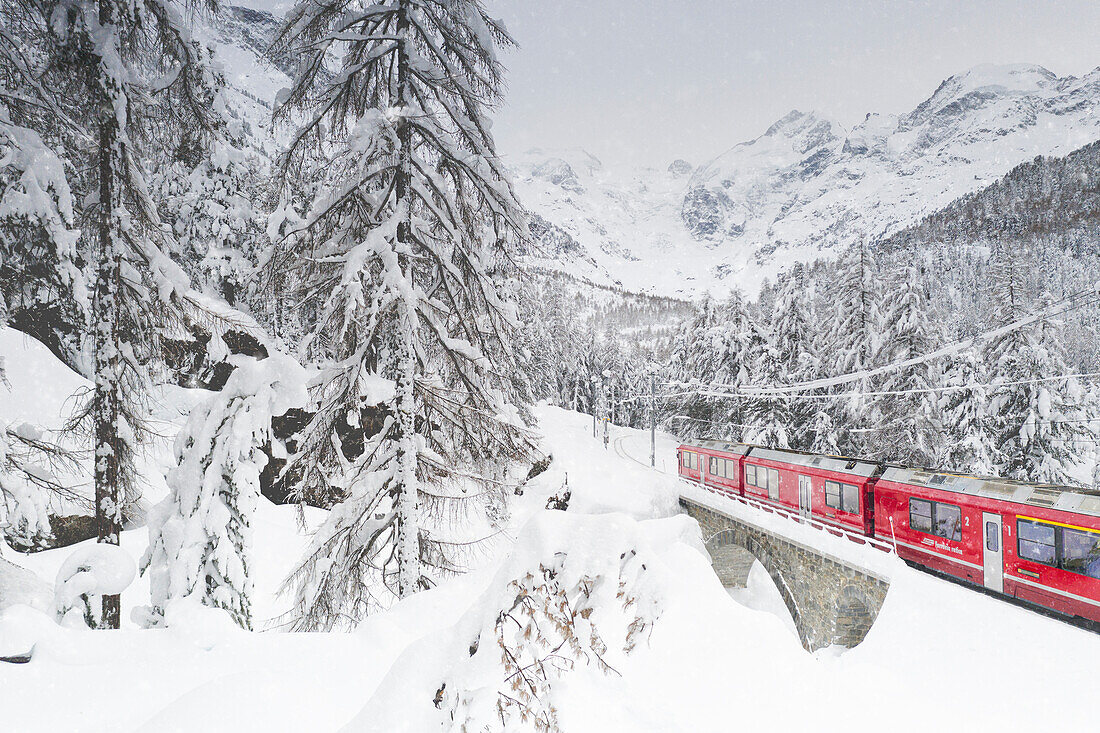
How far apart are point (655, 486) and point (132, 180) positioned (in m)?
25.5

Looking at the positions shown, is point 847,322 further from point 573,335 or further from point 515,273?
point 573,335

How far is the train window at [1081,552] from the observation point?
32.4ft

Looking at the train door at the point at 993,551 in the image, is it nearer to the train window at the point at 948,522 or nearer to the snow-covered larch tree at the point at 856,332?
the train window at the point at 948,522

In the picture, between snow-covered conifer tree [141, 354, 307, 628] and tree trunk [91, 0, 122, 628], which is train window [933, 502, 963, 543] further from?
tree trunk [91, 0, 122, 628]

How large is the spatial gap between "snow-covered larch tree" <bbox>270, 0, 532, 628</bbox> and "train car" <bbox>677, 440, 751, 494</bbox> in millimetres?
19388

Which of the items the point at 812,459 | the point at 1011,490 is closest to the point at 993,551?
the point at 1011,490

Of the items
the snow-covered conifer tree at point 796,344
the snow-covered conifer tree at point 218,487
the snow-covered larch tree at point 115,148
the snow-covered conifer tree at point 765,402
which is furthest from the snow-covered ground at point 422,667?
the snow-covered conifer tree at point 796,344

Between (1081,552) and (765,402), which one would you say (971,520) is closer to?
(1081,552)

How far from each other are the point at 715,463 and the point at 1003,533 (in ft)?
47.2

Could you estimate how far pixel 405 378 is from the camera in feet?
20.9

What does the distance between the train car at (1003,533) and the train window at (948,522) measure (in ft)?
0.08

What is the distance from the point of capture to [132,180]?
6.30 m

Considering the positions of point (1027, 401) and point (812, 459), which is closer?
point (812, 459)

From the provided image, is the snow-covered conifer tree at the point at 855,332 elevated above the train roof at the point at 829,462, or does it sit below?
above
